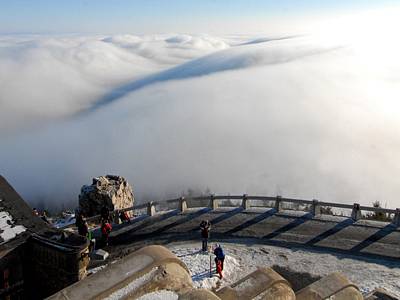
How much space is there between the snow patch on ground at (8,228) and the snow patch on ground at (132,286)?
7122 mm

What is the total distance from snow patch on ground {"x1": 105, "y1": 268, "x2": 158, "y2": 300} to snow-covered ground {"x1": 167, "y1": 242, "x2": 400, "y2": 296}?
359 inches

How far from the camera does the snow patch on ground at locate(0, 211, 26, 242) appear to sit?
11.9m

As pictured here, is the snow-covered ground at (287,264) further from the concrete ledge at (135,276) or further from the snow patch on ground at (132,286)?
the snow patch on ground at (132,286)

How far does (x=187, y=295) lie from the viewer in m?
5.70

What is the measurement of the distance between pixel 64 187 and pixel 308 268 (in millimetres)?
153792

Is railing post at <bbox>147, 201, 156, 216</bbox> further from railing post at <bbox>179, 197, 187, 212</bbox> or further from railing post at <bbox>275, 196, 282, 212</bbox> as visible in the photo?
railing post at <bbox>275, 196, 282, 212</bbox>

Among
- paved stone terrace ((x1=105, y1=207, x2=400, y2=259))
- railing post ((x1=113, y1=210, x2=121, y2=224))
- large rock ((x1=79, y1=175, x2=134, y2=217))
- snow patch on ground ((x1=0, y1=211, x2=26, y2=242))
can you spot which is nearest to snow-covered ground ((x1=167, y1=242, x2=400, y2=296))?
paved stone terrace ((x1=105, y1=207, x2=400, y2=259))

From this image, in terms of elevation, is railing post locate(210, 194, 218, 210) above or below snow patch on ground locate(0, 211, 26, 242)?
below

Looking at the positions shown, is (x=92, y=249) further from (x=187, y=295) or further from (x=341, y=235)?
(x=187, y=295)

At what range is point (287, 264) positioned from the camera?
16.7 metres

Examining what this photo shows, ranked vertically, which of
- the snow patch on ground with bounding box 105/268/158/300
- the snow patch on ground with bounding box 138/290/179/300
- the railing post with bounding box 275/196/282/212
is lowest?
the railing post with bounding box 275/196/282/212

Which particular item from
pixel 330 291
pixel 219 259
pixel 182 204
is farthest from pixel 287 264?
pixel 330 291

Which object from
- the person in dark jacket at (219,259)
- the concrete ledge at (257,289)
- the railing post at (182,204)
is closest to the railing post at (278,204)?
the railing post at (182,204)

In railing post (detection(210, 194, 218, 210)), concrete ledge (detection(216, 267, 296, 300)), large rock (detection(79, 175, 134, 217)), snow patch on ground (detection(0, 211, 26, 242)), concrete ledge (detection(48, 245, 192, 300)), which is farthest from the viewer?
large rock (detection(79, 175, 134, 217))
